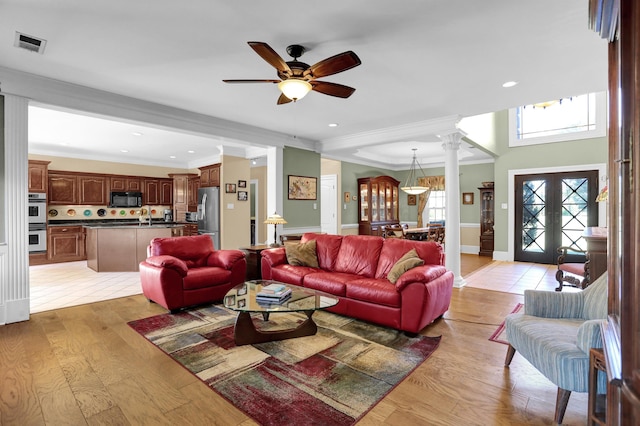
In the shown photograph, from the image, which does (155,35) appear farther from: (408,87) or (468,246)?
(468,246)

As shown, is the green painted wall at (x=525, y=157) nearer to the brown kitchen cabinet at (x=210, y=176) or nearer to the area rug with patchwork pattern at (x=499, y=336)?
the area rug with patchwork pattern at (x=499, y=336)

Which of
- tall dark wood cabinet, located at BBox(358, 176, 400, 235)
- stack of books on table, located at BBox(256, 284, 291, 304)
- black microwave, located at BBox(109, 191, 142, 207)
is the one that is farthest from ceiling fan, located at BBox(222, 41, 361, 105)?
black microwave, located at BBox(109, 191, 142, 207)

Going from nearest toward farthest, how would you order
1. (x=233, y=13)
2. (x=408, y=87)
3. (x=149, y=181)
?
1. (x=233, y=13)
2. (x=408, y=87)
3. (x=149, y=181)

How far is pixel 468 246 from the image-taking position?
869cm

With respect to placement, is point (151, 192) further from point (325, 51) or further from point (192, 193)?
point (325, 51)

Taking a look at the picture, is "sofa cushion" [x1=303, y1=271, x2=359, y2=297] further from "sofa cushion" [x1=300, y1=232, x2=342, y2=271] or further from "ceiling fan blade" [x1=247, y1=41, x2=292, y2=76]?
"ceiling fan blade" [x1=247, y1=41, x2=292, y2=76]

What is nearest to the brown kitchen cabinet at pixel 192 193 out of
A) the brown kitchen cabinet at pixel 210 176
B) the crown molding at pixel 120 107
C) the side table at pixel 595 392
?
the brown kitchen cabinet at pixel 210 176

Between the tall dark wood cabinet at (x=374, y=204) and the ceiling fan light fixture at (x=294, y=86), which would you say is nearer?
the ceiling fan light fixture at (x=294, y=86)

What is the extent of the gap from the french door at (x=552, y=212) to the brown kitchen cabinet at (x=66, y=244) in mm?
9819

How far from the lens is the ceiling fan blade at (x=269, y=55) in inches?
83.3

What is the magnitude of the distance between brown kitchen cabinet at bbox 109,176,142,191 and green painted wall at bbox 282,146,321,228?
468 cm

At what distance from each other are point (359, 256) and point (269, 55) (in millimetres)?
2554

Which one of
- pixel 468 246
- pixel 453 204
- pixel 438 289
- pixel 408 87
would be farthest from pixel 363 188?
pixel 438 289

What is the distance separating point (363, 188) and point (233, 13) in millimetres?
6714
